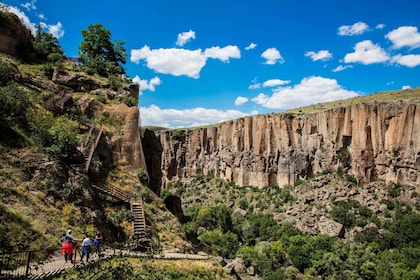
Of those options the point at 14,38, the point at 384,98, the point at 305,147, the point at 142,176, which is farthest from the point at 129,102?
the point at 384,98

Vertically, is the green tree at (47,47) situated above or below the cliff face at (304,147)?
above

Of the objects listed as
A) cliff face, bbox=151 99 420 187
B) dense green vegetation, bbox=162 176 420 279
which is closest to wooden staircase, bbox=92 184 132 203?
dense green vegetation, bbox=162 176 420 279

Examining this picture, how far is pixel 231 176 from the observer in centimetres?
10000

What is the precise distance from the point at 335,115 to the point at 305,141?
1033 cm

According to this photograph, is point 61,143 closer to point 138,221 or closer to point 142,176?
point 138,221

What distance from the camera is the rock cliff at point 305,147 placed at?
6969 cm

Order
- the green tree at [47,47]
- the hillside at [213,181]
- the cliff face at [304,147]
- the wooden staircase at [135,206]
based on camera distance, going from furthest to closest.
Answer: the cliff face at [304,147] < the green tree at [47,47] < the wooden staircase at [135,206] < the hillside at [213,181]

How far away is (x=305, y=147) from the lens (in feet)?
284

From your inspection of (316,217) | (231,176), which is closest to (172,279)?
(316,217)

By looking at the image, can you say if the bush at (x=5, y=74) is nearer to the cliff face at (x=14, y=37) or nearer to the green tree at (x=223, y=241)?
the cliff face at (x=14, y=37)

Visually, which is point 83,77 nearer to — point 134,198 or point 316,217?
point 134,198

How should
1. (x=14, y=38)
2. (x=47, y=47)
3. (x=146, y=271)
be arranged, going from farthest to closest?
(x=47, y=47)
(x=14, y=38)
(x=146, y=271)

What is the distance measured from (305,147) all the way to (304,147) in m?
0.27

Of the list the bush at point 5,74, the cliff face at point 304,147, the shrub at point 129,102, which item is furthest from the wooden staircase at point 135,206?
the cliff face at point 304,147
